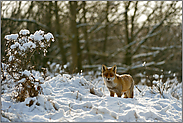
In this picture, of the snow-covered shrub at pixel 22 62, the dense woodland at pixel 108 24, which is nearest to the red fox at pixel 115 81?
the snow-covered shrub at pixel 22 62

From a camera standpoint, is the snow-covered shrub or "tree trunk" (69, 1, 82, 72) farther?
"tree trunk" (69, 1, 82, 72)

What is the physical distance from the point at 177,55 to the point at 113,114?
1249cm

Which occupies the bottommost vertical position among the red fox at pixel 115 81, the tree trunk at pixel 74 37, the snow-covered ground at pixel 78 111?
the snow-covered ground at pixel 78 111

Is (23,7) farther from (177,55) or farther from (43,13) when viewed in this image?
(177,55)

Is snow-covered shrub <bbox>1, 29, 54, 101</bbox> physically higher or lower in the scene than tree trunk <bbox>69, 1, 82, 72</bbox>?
lower

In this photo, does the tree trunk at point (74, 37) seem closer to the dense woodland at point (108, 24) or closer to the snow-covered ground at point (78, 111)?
the dense woodland at point (108, 24)

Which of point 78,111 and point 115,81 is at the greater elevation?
point 115,81

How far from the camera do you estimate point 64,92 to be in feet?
17.1

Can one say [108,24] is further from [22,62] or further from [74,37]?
[22,62]

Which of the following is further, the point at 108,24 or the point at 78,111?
the point at 108,24

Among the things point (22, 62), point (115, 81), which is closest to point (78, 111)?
point (115, 81)

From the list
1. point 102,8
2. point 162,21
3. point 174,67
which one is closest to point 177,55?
point 174,67

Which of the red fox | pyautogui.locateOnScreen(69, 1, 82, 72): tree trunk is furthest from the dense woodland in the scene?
the red fox

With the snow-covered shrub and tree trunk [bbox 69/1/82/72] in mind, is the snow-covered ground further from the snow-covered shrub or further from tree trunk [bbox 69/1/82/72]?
tree trunk [bbox 69/1/82/72]
